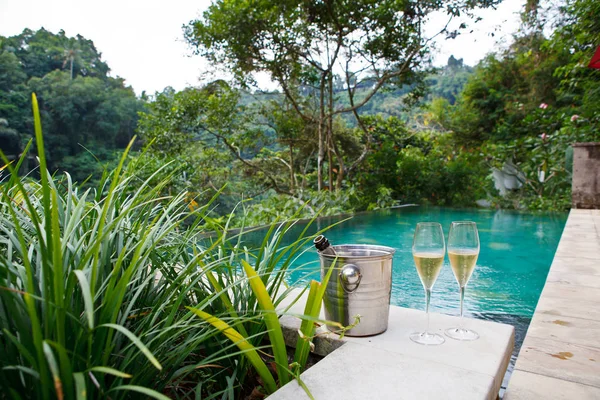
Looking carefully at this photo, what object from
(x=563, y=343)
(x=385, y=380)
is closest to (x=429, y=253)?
(x=385, y=380)

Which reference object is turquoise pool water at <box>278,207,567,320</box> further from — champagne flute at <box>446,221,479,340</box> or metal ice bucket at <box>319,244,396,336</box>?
champagne flute at <box>446,221,479,340</box>

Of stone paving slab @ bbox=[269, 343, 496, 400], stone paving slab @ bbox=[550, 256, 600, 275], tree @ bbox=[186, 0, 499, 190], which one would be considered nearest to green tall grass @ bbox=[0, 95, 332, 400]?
stone paving slab @ bbox=[269, 343, 496, 400]

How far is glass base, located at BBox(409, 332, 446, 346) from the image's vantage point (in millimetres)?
1144

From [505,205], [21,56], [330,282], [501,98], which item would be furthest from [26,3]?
[330,282]

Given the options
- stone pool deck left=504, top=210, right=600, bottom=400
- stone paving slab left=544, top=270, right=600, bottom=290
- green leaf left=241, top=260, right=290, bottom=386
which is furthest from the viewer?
stone paving slab left=544, top=270, right=600, bottom=290

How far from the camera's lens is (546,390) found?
3.51 ft

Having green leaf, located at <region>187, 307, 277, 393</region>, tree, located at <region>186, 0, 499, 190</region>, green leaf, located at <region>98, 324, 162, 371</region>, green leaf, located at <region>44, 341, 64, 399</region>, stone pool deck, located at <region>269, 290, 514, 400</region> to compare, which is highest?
tree, located at <region>186, 0, 499, 190</region>

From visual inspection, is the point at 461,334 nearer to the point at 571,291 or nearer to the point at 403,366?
the point at 403,366

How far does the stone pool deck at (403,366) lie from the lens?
2.88 feet

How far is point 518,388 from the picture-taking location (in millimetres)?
1088

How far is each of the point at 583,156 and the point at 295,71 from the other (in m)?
5.77

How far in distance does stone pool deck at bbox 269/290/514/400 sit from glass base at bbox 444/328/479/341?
0.02m

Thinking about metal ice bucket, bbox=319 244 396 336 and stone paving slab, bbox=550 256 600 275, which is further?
stone paving slab, bbox=550 256 600 275

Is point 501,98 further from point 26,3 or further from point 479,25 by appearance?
point 26,3
